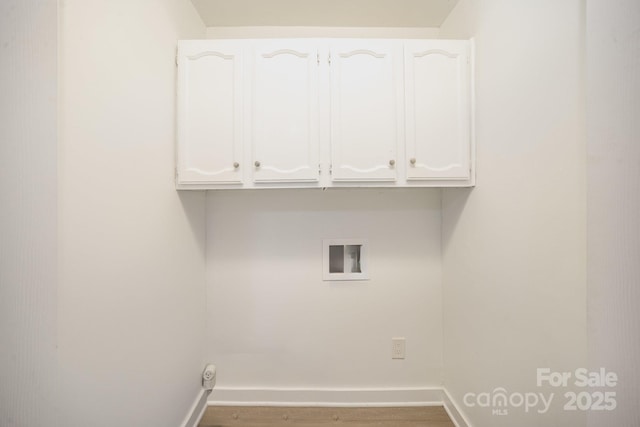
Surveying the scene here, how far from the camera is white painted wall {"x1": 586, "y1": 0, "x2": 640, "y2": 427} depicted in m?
0.48

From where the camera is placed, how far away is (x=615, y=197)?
51 cm

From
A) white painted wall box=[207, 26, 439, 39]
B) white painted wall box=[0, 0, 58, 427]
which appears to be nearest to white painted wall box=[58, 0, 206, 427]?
white painted wall box=[0, 0, 58, 427]

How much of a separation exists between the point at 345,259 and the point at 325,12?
153cm

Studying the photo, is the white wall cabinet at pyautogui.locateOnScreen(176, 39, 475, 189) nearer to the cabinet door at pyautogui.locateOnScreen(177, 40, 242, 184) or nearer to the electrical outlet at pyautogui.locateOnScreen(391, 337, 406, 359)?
the cabinet door at pyautogui.locateOnScreen(177, 40, 242, 184)

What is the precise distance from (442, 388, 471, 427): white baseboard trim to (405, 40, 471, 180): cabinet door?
4.24ft

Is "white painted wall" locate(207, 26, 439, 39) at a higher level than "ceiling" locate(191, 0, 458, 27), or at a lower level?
lower

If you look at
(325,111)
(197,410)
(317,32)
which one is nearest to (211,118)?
(325,111)

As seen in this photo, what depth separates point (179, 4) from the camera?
3.96ft

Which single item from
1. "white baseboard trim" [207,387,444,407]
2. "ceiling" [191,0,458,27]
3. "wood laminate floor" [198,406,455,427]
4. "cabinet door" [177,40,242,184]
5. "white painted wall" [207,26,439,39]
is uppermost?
"ceiling" [191,0,458,27]

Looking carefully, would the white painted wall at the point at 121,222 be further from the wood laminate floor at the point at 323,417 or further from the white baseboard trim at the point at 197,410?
the wood laminate floor at the point at 323,417

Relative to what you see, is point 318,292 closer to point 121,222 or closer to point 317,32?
point 121,222

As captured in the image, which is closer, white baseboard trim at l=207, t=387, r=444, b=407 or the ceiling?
the ceiling

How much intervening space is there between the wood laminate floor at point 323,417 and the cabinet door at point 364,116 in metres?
1.41

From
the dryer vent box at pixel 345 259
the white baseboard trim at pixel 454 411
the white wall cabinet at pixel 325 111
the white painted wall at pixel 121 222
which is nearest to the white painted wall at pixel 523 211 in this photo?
the white baseboard trim at pixel 454 411
